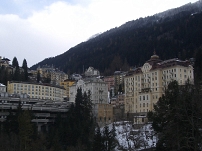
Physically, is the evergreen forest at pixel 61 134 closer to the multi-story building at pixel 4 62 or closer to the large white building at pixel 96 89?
the large white building at pixel 96 89

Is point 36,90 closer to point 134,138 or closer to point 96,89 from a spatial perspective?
point 96,89

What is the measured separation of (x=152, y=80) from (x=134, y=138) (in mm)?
31424

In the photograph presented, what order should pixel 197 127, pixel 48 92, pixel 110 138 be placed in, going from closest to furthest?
pixel 197 127, pixel 110 138, pixel 48 92

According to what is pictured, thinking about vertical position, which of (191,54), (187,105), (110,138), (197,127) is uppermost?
(191,54)

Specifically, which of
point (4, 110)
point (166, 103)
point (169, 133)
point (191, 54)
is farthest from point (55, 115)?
point (191, 54)

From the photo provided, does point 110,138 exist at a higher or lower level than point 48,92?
lower

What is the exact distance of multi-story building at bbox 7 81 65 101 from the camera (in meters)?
115

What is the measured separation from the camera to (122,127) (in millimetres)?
74750

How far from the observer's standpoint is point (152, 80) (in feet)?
298

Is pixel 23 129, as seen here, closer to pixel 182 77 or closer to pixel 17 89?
pixel 182 77

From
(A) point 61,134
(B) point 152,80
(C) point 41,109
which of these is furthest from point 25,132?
(B) point 152,80

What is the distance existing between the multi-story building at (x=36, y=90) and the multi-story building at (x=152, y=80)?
3890cm

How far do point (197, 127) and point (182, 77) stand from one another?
62.4m

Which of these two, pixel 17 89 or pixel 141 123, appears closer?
pixel 141 123
